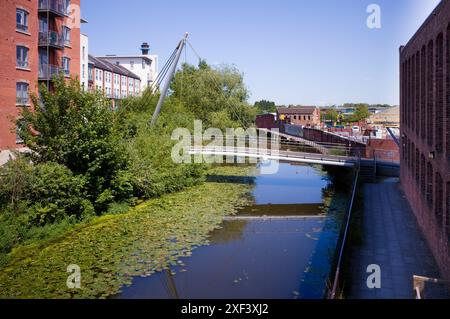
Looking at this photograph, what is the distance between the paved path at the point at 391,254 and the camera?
459 inches

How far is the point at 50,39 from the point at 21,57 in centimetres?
293

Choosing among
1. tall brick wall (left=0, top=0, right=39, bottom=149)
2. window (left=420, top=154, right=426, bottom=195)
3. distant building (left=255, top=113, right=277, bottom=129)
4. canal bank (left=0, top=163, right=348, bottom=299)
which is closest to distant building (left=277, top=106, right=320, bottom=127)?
distant building (left=255, top=113, right=277, bottom=129)

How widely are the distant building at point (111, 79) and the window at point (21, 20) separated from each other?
66.3 ft

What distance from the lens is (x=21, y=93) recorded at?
27203 mm

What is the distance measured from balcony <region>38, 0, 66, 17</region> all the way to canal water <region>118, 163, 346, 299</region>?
1814 cm

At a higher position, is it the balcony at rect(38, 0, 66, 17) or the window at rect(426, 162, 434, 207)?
the balcony at rect(38, 0, 66, 17)

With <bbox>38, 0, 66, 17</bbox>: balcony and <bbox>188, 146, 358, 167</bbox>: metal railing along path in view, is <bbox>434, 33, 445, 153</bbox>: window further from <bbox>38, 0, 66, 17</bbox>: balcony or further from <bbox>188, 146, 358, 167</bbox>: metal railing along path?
<bbox>38, 0, 66, 17</bbox>: balcony

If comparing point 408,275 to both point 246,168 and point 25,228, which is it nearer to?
point 25,228

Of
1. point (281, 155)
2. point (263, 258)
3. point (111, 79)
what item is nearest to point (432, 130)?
point (263, 258)

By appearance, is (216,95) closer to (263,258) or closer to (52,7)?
(52,7)

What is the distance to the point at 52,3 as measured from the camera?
29688 mm

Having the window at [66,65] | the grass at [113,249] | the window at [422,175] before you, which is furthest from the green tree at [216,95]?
the window at [422,175]

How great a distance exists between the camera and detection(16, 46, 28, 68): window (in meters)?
26.8
